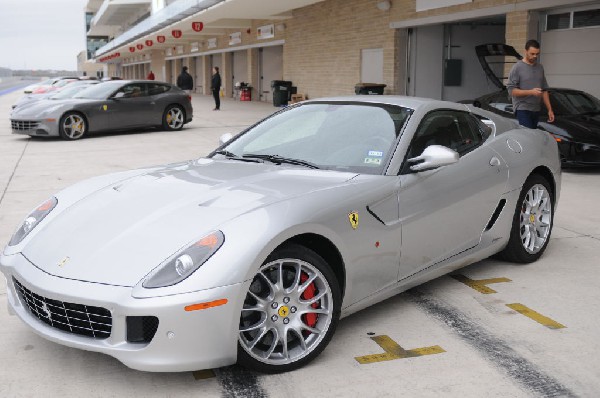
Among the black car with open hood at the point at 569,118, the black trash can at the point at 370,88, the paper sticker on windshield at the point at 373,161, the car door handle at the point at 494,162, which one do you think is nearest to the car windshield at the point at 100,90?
the black trash can at the point at 370,88

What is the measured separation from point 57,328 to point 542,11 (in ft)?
45.1

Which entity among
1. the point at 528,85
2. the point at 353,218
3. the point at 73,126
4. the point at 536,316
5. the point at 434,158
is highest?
the point at 528,85

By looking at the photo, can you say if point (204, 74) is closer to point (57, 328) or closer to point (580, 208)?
point (580, 208)

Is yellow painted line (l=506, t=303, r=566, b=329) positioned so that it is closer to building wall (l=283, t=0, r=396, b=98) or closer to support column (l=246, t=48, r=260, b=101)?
building wall (l=283, t=0, r=396, b=98)

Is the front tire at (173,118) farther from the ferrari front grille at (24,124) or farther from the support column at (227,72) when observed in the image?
the support column at (227,72)

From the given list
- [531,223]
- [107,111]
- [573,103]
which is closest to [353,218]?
[531,223]

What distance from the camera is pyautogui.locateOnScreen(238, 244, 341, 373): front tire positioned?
320 centimetres

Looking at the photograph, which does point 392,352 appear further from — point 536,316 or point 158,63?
point 158,63

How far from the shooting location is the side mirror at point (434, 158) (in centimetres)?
390

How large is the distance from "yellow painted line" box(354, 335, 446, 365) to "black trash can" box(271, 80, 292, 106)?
78.9 ft

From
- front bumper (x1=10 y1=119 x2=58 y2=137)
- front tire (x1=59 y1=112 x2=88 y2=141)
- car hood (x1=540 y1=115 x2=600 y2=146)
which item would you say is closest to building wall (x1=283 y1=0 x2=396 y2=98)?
front tire (x1=59 y1=112 x2=88 y2=141)

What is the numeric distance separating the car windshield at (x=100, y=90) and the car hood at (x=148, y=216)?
1246cm

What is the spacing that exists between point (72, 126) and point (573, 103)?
1040 centimetres

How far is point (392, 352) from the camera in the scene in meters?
3.59
